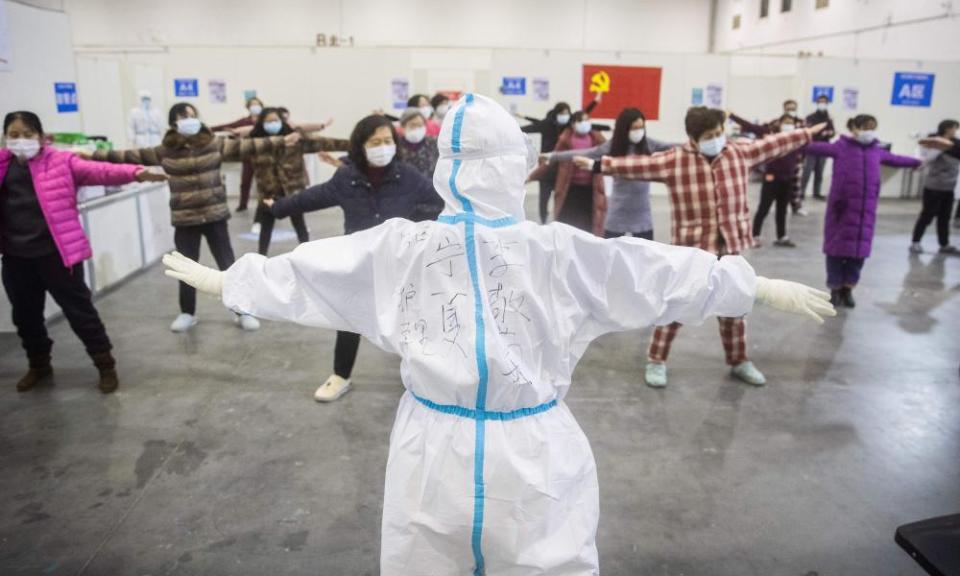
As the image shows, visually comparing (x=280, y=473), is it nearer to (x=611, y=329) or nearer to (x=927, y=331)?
(x=611, y=329)

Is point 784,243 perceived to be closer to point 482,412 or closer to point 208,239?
point 208,239

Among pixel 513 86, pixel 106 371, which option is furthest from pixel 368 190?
pixel 513 86

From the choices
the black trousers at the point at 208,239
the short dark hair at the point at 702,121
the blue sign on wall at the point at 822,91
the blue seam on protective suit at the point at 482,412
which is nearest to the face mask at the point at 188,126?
the black trousers at the point at 208,239

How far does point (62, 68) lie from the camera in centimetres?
533

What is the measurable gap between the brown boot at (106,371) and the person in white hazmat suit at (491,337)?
266 cm

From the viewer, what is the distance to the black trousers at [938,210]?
7043mm

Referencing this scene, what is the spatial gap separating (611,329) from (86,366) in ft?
11.7

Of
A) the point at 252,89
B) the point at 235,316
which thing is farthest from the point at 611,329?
the point at 252,89

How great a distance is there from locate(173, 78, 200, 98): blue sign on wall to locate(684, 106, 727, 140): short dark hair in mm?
9807

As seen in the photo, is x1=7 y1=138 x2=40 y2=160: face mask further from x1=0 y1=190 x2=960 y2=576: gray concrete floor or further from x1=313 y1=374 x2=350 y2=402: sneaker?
x1=313 y1=374 x2=350 y2=402: sneaker

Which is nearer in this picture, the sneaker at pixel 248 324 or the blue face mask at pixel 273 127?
the sneaker at pixel 248 324

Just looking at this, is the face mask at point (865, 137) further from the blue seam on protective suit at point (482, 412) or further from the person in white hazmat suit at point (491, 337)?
the blue seam on protective suit at point (482, 412)

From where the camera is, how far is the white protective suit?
1.53 meters

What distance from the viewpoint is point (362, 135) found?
126 inches
